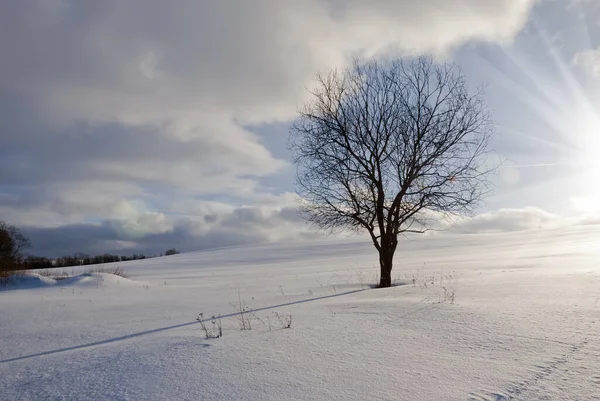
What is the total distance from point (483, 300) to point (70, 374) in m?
5.98

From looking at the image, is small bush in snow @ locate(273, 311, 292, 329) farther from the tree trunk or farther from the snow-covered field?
the tree trunk

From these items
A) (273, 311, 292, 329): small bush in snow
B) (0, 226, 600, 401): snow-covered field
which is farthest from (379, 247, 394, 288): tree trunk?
(273, 311, 292, 329): small bush in snow

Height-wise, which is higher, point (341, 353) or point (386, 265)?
point (386, 265)

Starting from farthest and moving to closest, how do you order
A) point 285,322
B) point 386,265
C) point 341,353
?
point 386,265 < point 285,322 < point 341,353

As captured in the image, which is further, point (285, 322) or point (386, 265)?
point (386, 265)

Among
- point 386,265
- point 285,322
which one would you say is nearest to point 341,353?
point 285,322

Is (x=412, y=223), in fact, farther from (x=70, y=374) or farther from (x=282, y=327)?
(x=70, y=374)

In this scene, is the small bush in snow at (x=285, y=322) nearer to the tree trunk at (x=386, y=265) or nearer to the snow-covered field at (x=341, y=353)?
the snow-covered field at (x=341, y=353)

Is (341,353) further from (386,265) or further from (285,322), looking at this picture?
(386,265)

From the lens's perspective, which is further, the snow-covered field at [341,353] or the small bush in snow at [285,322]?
the small bush in snow at [285,322]

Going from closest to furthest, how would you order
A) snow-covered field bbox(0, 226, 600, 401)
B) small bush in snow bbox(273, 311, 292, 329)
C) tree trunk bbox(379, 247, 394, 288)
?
snow-covered field bbox(0, 226, 600, 401), small bush in snow bbox(273, 311, 292, 329), tree trunk bbox(379, 247, 394, 288)

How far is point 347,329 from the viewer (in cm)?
503

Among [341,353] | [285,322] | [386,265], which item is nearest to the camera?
[341,353]

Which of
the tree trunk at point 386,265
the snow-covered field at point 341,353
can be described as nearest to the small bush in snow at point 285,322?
the snow-covered field at point 341,353
